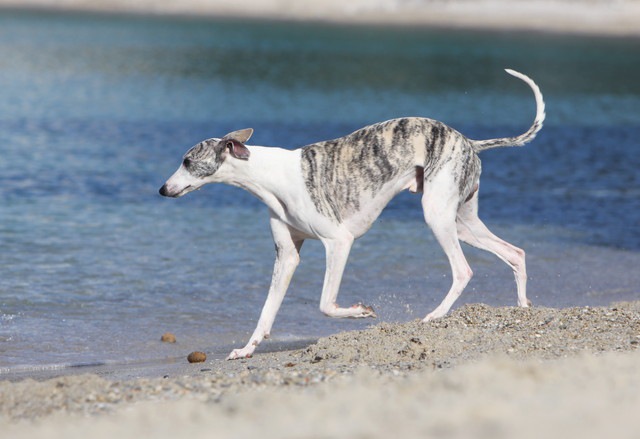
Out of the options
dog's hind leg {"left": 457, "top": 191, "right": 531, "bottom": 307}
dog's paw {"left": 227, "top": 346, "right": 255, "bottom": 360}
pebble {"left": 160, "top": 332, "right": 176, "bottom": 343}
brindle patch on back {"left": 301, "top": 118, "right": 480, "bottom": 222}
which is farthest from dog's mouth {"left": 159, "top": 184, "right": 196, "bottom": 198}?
dog's hind leg {"left": 457, "top": 191, "right": 531, "bottom": 307}

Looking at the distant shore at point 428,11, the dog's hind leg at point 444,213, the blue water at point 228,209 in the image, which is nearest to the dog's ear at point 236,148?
the dog's hind leg at point 444,213

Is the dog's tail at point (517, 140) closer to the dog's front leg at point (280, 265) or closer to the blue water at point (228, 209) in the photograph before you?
the dog's front leg at point (280, 265)

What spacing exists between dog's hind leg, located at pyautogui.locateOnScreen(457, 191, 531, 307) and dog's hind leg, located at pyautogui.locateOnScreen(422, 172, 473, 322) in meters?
0.37

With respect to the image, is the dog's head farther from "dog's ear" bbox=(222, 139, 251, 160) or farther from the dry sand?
the dry sand

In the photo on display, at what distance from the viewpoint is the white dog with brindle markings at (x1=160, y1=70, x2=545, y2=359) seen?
8633mm

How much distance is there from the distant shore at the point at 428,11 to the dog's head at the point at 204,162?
8482 centimetres

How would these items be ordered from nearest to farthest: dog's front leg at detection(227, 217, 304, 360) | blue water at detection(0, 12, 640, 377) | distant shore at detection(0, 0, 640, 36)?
1. dog's front leg at detection(227, 217, 304, 360)
2. blue water at detection(0, 12, 640, 377)
3. distant shore at detection(0, 0, 640, 36)

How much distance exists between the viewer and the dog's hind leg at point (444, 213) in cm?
881

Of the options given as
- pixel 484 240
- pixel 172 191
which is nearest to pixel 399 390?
pixel 172 191

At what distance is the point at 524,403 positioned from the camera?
502 cm

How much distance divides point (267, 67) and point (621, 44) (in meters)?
36.3

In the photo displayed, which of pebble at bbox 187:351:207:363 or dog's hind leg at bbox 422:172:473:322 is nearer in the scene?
dog's hind leg at bbox 422:172:473:322

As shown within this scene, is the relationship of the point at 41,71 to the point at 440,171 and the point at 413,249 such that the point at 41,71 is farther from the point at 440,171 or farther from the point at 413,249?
the point at 440,171

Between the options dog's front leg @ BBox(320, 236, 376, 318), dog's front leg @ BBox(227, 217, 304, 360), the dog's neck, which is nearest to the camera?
dog's front leg @ BBox(320, 236, 376, 318)
